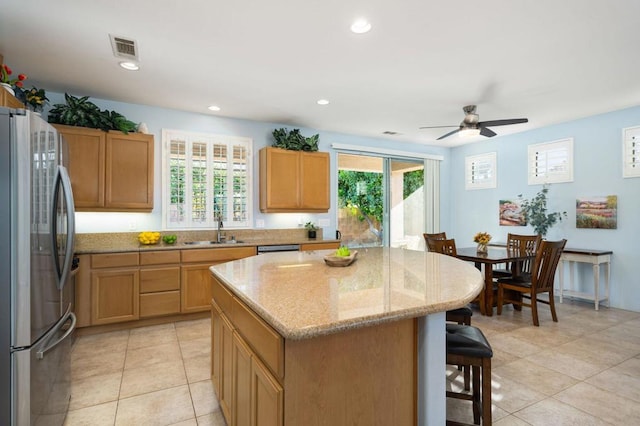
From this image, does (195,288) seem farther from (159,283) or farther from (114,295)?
(114,295)

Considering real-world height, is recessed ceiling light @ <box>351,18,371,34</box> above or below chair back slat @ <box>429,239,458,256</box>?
above

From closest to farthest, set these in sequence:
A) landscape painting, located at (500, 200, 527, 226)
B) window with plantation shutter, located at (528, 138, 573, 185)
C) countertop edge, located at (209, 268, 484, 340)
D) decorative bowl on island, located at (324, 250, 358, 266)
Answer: countertop edge, located at (209, 268, 484, 340) → decorative bowl on island, located at (324, 250, 358, 266) → window with plantation shutter, located at (528, 138, 573, 185) → landscape painting, located at (500, 200, 527, 226)

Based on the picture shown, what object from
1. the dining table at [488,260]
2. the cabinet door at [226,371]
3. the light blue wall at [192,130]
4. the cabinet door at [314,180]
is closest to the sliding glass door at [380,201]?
the light blue wall at [192,130]

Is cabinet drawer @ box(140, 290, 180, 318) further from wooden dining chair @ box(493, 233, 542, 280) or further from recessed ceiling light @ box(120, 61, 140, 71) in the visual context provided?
wooden dining chair @ box(493, 233, 542, 280)

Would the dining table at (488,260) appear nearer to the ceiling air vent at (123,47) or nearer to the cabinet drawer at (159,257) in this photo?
the cabinet drawer at (159,257)

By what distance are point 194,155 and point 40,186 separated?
118 inches

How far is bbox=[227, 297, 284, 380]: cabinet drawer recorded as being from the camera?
1.14 meters

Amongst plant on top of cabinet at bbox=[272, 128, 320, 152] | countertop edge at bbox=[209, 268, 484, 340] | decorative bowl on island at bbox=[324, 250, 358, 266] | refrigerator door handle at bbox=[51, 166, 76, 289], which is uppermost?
plant on top of cabinet at bbox=[272, 128, 320, 152]

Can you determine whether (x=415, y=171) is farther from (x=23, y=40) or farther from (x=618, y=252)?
(x=23, y=40)

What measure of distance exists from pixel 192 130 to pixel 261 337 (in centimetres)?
396

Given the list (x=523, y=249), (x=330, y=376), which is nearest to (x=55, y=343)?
(x=330, y=376)

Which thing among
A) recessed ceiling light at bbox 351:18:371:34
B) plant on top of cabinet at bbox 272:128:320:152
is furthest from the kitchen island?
plant on top of cabinet at bbox 272:128:320:152

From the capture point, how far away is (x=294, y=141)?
4.93 m

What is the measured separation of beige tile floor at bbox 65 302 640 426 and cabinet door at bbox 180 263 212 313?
22cm
